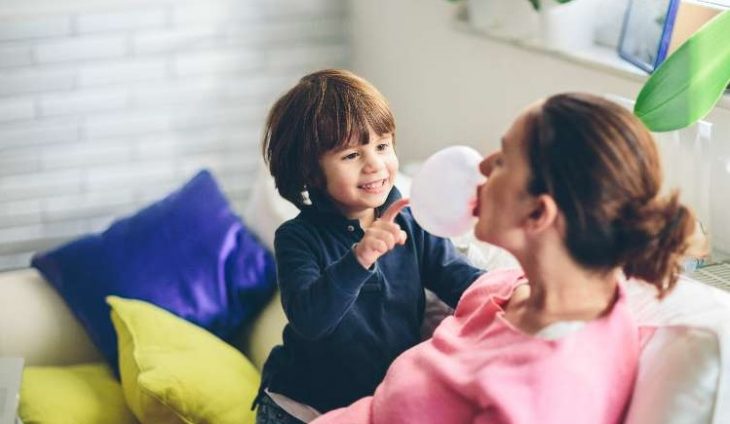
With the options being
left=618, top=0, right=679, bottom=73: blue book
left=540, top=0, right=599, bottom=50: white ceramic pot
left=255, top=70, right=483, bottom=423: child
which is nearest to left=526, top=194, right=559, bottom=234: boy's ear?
left=255, top=70, right=483, bottom=423: child

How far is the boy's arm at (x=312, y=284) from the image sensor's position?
1367mm

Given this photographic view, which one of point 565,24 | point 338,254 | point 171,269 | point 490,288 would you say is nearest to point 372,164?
point 338,254

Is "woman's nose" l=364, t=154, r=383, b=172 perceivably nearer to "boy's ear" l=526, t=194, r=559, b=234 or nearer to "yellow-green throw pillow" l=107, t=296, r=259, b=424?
"boy's ear" l=526, t=194, r=559, b=234

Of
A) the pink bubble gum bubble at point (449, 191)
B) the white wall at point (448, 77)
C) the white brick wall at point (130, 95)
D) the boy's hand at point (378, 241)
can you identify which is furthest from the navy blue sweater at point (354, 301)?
the white brick wall at point (130, 95)

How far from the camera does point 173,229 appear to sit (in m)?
2.43

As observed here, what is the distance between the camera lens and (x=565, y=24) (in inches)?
86.0

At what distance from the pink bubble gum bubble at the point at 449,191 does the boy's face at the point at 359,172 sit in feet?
0.78

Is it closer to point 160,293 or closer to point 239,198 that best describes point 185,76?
point 239,198

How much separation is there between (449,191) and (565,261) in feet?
0.55

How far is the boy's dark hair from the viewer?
1489mm

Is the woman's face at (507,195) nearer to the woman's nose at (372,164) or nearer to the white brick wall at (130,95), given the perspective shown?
the woman's nose at (372,164)

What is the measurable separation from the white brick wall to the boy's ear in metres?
1.81

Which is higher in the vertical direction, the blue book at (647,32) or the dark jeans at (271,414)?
the blue book at (647,32)

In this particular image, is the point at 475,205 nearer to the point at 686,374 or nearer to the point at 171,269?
the point at 686,374
